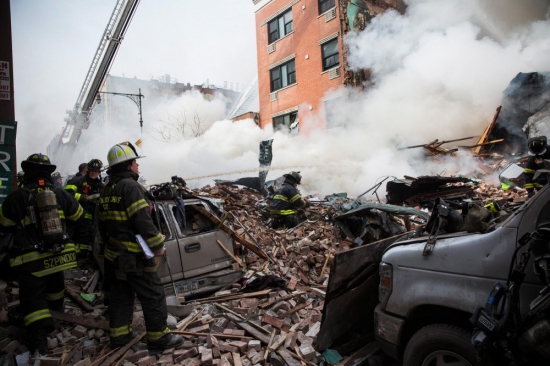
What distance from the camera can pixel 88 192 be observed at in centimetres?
635

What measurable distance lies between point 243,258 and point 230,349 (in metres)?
2.44

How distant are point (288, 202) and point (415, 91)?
36.8 feet

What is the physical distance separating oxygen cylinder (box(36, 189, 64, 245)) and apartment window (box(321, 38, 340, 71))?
1548 centimetres

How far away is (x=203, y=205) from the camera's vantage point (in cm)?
544

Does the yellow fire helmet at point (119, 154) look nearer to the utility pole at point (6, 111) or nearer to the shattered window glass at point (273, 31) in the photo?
the utility pole at point (6, 111)

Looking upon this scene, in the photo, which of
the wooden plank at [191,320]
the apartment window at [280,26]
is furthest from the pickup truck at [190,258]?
the apartment window at [280,26]

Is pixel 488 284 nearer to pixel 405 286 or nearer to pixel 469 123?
pixel 405 286

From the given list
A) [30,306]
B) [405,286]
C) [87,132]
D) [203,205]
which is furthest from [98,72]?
[405,286]

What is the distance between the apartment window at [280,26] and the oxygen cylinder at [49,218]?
18207mm

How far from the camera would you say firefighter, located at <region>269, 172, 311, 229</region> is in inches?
311

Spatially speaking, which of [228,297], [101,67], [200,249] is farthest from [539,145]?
[101,67]

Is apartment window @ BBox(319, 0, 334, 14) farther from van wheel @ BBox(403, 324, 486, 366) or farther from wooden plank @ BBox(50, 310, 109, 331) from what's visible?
van wheel @ BBox(403, 324, 486, 366)

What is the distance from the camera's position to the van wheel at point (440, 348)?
220 centimetres

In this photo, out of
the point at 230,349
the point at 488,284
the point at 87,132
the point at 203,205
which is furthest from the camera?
the point at 87,132
